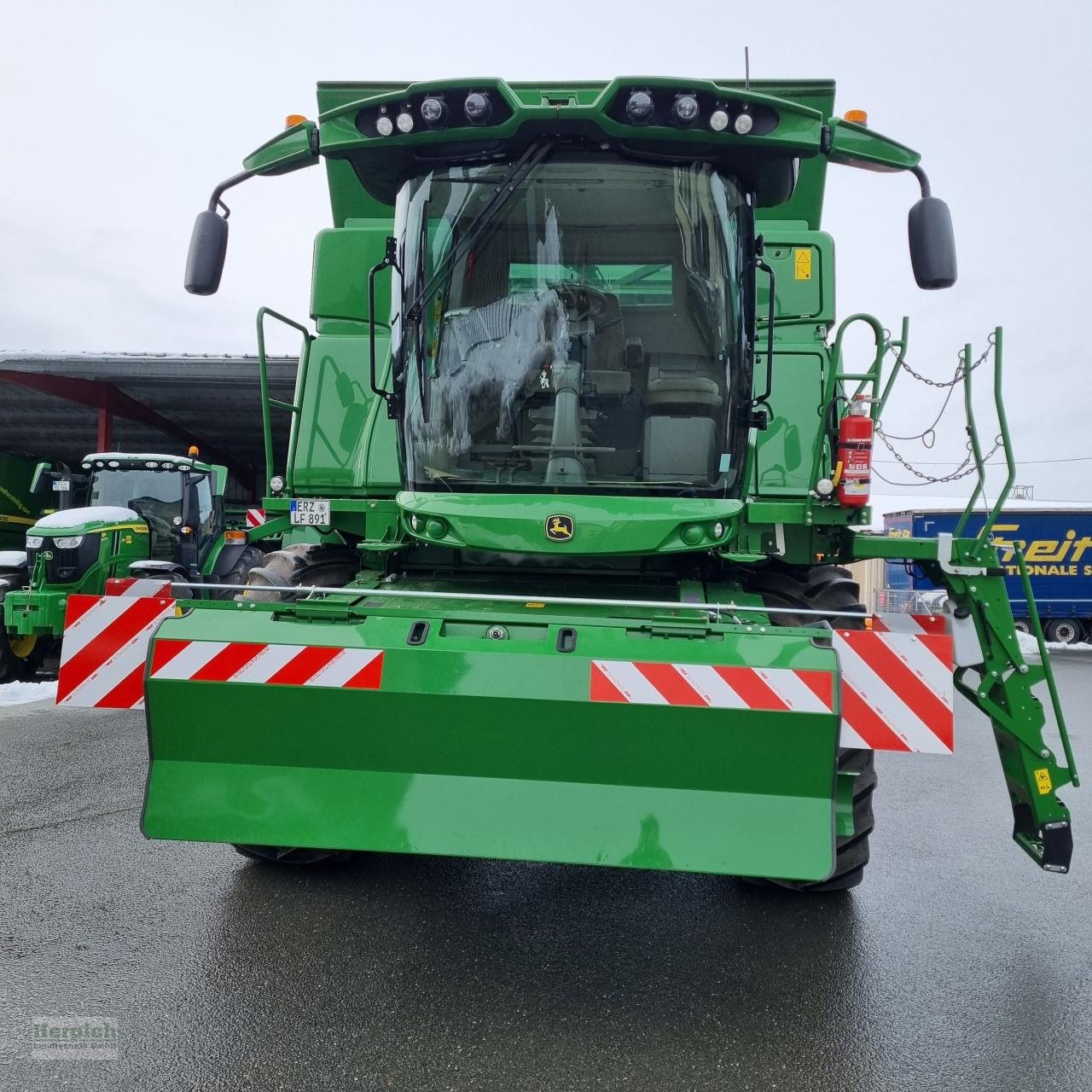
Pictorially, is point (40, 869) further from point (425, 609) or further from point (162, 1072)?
point (425, 609)

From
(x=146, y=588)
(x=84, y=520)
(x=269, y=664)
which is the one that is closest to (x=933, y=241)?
(x=269, y=664)

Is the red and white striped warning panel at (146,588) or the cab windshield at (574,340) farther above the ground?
the cab windshield at (574,340)

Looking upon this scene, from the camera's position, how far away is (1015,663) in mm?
2980

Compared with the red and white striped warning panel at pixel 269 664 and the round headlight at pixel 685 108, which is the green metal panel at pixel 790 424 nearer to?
the round headlight at pixel 685 108

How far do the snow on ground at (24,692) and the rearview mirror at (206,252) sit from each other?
5.16m

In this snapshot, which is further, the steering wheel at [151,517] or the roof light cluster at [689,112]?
the steering wheel at [151,517]

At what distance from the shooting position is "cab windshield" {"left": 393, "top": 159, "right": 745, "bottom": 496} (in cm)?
314

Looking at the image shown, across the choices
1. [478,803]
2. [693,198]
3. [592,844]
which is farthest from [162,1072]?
[693,198]

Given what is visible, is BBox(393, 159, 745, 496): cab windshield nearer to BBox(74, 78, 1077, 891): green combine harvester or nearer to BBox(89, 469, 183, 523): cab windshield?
BBox(74, 78, 1077, 891): green combine harvester

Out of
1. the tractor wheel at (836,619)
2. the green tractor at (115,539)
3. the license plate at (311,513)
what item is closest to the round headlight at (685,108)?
the tractor wheel at (836,619)

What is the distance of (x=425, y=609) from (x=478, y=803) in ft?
2.25

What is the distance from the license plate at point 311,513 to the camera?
356 centimetres

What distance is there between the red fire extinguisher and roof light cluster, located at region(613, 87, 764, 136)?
1.05 m

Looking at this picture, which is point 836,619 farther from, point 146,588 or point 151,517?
point 151,517
